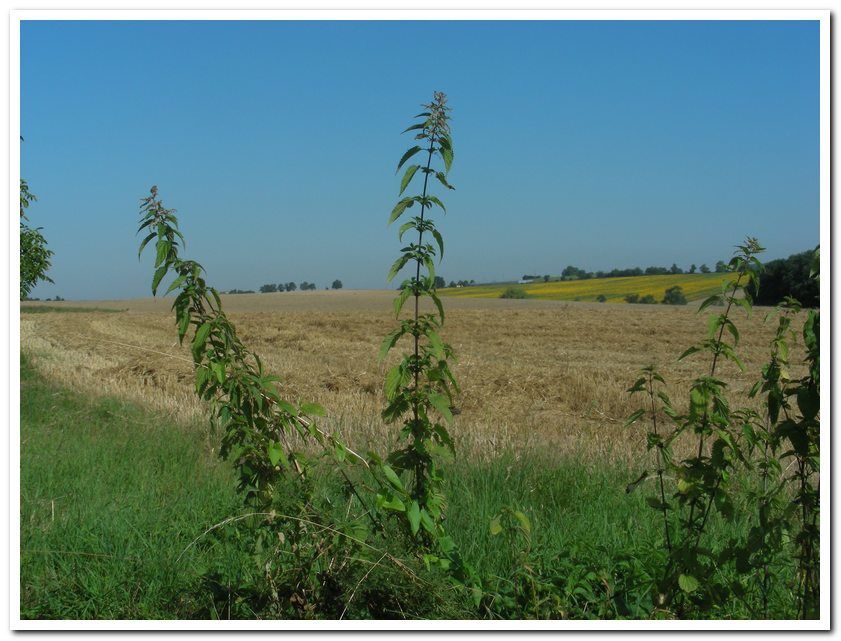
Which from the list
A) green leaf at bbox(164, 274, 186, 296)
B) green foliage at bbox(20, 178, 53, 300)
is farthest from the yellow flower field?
green leaf at bbox(164, 274, 186, 296)

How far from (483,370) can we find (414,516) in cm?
1075

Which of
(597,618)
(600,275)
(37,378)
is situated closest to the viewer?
(597,618)

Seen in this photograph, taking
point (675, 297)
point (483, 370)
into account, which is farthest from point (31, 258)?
point (675, 297)

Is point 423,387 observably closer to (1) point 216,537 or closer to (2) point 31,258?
(1) point 216,537

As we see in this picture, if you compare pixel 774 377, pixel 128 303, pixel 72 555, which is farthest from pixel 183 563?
pixel 128 303

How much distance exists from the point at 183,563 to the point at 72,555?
72 centimetres

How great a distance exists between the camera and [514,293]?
2564 inches

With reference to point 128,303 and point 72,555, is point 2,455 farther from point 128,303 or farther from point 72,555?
point 128,303

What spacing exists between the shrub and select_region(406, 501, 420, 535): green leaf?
61.1 m

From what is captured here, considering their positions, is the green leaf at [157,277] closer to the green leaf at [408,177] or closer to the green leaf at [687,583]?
the green leaf at [408,177]

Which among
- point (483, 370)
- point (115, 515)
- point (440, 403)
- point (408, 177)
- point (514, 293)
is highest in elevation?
point (514, 293)

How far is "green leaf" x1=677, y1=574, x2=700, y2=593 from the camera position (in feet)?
10.0

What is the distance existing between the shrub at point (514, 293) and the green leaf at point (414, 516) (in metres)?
61.1

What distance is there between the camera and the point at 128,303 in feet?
206
